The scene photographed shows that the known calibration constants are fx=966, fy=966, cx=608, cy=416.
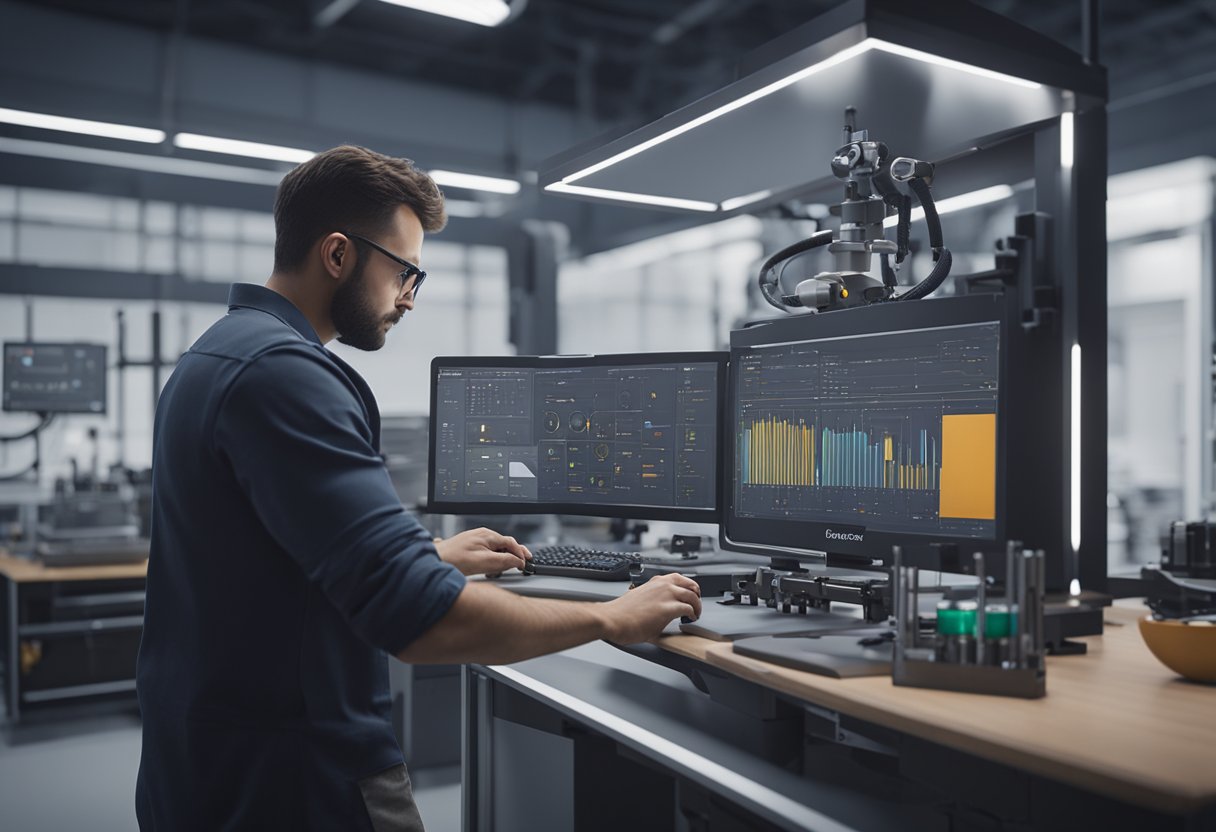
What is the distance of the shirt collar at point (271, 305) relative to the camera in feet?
4.25

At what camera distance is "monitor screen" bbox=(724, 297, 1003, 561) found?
138 centimetres

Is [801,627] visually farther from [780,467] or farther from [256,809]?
[256,809]

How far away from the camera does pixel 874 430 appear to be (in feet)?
4.97

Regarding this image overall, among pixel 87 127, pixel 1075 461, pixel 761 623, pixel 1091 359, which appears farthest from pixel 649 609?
pixel 87 127

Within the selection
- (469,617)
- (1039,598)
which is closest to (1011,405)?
(1039,598)

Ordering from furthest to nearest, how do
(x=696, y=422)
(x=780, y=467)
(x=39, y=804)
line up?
(x=39, y=804), (x=696, y=422), (x=780, y=467)

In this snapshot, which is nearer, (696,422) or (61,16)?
(696,422)

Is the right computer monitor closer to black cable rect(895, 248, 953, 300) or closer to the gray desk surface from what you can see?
black cable rect(895, 248, 953, 300)

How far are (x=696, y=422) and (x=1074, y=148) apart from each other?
85 cm

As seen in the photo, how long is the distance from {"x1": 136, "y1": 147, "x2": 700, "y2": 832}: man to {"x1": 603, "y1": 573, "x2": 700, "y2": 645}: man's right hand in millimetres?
15

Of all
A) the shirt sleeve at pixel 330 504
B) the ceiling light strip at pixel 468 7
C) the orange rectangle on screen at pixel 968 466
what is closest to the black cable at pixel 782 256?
the orange rectangle on screen at pixel 968 466

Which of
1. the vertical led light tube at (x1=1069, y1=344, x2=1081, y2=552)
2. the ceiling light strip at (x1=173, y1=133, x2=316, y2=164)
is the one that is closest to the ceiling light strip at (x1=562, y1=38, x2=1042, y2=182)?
the vertical led light tube at (x1=1069, y1=344, x2=1081, y2=552)

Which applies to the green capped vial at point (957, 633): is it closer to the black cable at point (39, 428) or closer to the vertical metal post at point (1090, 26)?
the vertical metal post at point (1090, 26)

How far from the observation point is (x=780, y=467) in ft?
5.55
